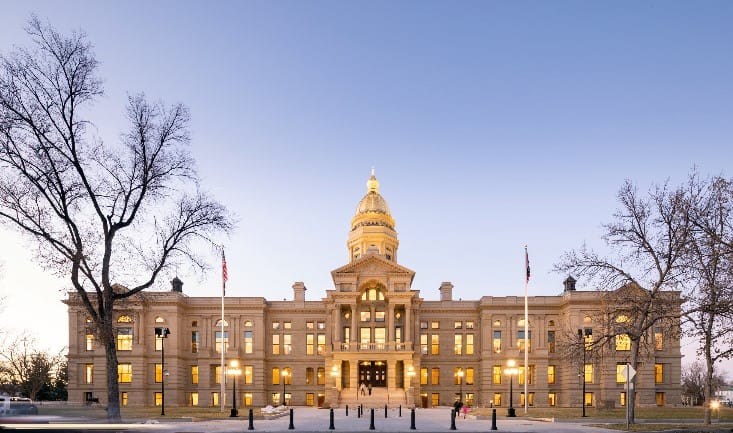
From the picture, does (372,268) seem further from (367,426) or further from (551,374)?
(367,426)

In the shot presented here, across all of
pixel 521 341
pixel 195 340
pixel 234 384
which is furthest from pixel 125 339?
pixel 521 341

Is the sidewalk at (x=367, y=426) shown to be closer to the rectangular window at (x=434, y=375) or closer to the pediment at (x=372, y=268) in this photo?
the pediment at (x=372, y=268)

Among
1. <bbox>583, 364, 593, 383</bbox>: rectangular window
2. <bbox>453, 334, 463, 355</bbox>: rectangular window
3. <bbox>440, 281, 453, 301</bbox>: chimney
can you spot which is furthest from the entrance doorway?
<bbox>583, 364, 593, 383</bbox>: rectangular window

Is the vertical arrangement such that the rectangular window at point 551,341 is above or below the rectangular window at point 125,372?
above

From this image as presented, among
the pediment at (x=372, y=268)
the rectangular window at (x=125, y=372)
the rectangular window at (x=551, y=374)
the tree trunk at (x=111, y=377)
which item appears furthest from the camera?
the rectangular window at (x=551, y=374)

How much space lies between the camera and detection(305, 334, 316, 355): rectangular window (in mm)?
87188

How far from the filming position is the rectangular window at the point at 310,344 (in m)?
87.2

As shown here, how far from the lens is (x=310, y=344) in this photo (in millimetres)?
87375

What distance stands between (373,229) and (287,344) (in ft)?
76.6

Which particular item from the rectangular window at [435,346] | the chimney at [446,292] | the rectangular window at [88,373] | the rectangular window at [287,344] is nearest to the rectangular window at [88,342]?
the rectangular window at [88,373]

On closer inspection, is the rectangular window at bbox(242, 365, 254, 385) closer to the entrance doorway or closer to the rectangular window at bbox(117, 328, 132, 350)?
the entrance doorway

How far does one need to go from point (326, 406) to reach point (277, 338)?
17.4m

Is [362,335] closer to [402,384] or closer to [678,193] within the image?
[402,384]

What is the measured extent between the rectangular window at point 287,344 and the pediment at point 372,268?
1106cm
